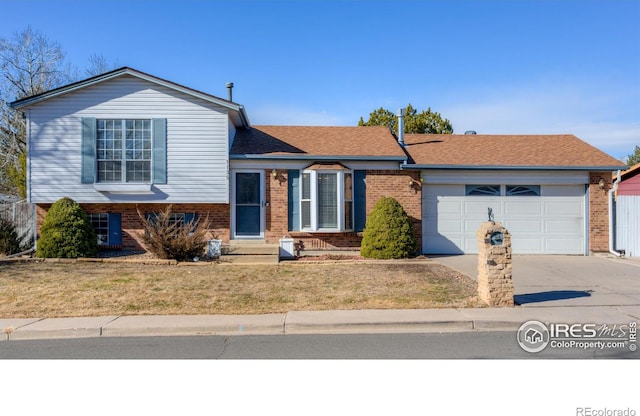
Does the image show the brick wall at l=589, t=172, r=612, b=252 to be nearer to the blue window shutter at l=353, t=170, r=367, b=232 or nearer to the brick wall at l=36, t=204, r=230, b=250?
the blue window shutter at l=353, t=170, r=367, b=232

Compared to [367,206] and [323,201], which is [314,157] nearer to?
[323,201]

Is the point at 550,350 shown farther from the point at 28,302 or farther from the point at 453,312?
the point at 28,302

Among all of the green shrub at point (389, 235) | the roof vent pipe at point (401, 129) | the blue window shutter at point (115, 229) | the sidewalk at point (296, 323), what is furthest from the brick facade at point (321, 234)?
the sidewalk at point (296, 323)

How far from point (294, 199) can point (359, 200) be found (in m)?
2.06

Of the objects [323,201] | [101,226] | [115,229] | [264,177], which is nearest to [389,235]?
[323,201]

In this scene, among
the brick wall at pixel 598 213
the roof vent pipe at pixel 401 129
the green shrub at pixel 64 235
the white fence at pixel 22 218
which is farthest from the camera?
the roof vent pipe at pixel 401 129

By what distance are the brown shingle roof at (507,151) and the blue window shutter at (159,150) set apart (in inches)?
308

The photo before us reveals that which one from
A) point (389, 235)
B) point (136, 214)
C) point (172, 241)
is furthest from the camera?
point (136, 214)

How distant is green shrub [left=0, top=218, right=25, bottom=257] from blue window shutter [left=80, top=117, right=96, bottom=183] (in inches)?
107

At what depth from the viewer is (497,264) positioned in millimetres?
7977

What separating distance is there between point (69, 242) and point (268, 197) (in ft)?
18.8

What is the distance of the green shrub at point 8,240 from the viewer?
13328 millimetres

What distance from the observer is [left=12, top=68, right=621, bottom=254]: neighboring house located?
13.4 m

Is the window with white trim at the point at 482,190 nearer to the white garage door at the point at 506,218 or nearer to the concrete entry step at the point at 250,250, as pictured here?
the white garage door at the point at 506,218
